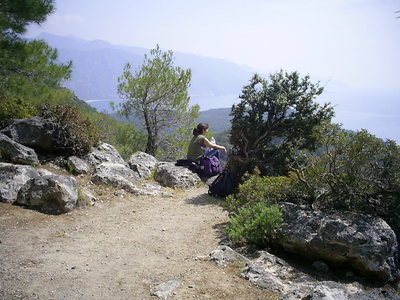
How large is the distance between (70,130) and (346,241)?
8402 millimetres

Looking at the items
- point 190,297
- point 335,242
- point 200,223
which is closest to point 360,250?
point 335,242

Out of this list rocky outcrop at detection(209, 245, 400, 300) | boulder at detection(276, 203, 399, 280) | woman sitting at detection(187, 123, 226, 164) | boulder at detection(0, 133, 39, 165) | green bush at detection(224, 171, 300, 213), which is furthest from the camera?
woman sitting at detection(187, 123, 226, 164)

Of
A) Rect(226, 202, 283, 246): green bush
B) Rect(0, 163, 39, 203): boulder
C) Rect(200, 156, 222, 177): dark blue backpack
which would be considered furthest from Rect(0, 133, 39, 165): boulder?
Rect(226, 202, 283, 246): green bush

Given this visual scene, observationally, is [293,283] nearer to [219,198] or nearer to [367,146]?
[367,146]

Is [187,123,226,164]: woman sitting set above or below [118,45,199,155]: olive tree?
below

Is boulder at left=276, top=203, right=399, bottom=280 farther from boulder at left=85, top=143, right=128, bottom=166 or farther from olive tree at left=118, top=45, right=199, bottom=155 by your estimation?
olive tree at left=118, top=45, right=199, bottom=155

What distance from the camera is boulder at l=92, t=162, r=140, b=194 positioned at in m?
8.57

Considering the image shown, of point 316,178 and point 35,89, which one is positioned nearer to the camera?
point 316,178

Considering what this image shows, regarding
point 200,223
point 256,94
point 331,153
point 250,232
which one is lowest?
point 200,223

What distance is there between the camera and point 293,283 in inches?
162

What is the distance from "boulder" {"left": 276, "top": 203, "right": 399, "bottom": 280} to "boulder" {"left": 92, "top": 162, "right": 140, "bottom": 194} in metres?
4.83

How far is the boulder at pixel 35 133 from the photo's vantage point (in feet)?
→ 29.8

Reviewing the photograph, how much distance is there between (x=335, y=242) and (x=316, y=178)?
59.0 inches

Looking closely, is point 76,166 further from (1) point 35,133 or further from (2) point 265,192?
(2) point 265,192
